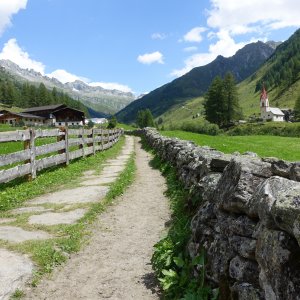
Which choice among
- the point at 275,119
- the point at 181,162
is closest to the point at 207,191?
the point at 181,162

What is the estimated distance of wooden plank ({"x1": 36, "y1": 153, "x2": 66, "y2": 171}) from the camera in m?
15.9

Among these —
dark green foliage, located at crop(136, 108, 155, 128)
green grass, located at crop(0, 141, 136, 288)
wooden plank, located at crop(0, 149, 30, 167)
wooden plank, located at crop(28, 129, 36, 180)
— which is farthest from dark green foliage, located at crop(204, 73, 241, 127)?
green grass, located at crop(0, 141, 136, 288)

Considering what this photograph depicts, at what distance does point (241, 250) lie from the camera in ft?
15.8

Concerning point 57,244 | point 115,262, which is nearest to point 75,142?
point 57,244

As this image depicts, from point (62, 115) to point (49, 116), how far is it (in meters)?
8.24

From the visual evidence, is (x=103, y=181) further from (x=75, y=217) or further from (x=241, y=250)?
(x=241, y=250)

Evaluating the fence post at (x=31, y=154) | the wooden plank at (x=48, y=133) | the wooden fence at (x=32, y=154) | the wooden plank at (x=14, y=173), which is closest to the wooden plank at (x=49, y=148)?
the wooden fence at (x=32, y=154)

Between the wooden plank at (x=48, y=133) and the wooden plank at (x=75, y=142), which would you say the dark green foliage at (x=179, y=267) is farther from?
the wooden plank at (x=75, y=142)

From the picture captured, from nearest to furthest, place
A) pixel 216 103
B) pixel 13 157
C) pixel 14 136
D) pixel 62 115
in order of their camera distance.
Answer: pixel 13 157
pixel 14 136
pixel 216 103
pixel 62 115

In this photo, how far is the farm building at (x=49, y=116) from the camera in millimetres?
140875

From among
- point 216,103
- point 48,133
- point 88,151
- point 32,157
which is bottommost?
point 88,151

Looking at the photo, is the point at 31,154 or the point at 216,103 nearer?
the point at 31,154

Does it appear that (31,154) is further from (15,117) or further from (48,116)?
(15,117)

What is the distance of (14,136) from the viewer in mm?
13781
